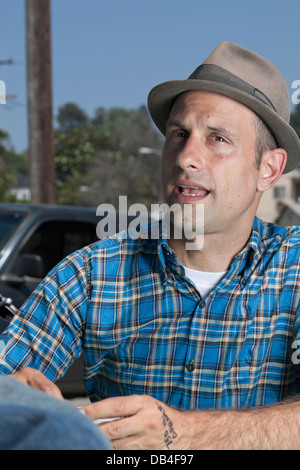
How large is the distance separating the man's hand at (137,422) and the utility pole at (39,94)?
8474 mm

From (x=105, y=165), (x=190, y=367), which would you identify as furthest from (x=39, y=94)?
(x=105, y=165)

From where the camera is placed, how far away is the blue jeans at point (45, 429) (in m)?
0.69

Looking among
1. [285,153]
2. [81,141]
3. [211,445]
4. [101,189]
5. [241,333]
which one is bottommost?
[211,445]

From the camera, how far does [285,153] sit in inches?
95.1

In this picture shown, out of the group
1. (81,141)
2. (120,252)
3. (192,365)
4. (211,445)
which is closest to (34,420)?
(211,445)

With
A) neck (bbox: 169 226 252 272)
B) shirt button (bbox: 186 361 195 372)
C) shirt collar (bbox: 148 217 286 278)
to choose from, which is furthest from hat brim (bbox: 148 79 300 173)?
shirt button (bbox: 186 361 195 372)

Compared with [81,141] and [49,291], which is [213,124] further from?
[81,141]

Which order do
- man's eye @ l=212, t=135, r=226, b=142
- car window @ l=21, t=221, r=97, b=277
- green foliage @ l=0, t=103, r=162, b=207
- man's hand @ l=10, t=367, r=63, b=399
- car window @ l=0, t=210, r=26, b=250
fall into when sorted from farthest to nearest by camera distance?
green foliage @ l=0, t=103, r=162, b=207
car window @ l=21, t=221, r=97, b=277
car window @ l=0, t=210, r=26, b=250
man's eye @ l=212, t=135, r=226, b=142
man's hand @ l=10, t=367, r=63, b=399

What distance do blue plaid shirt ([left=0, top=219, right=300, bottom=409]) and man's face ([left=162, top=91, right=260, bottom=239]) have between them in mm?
181

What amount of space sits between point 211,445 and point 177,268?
0.78 metres

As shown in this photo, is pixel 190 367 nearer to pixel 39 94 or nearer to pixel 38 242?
pixel 38 242

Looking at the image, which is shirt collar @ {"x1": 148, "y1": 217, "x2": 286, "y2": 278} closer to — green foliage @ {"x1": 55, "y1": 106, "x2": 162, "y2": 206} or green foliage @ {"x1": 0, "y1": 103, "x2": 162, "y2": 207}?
green foliage @ {"x1": 0, "y1": 103, "x2": 162, "y2": 207}

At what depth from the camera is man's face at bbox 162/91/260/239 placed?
210cm
